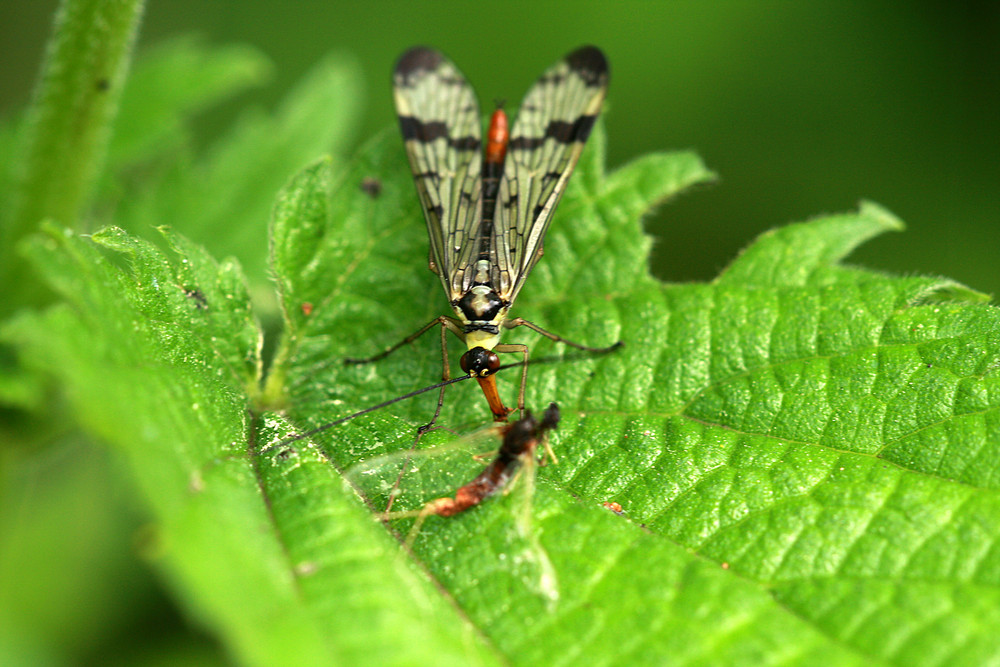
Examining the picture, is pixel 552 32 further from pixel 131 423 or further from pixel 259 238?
pixel 131 423

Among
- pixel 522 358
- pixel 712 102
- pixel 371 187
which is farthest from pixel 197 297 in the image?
pixel 712 102

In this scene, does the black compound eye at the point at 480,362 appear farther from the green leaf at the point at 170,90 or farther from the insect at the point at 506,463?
the green leaf at the point at 170,90

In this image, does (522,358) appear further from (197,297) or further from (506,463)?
(197,297)

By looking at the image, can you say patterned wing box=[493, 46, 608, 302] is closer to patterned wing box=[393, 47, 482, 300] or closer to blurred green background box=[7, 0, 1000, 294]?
patterned wing box=[393, 47, 482, 300]

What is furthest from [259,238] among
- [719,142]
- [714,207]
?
[719,142]

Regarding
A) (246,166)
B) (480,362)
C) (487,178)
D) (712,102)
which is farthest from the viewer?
(712,102)
